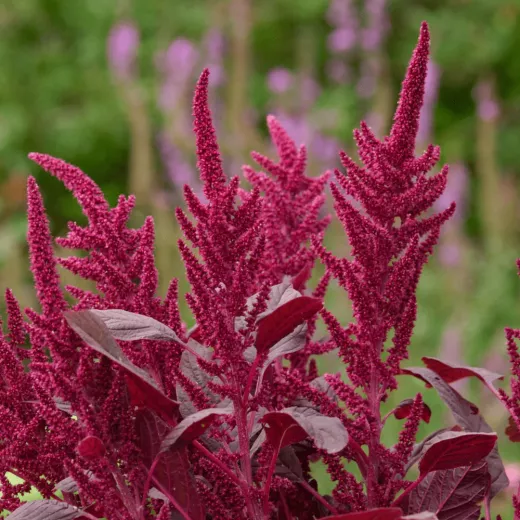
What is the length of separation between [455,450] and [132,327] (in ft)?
0.83

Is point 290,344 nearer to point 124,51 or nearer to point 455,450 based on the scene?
point 455,450

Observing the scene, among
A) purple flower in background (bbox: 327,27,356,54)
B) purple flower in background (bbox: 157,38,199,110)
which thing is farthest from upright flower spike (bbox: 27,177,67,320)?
purple flower in background (bbox: 157,38,199,110)

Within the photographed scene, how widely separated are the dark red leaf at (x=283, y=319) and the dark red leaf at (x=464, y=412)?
148 millimetres

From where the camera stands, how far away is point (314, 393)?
634 millimetres

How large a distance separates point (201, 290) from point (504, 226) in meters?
5.79

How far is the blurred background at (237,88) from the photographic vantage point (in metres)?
5.62

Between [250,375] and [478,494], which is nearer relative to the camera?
[250,375]

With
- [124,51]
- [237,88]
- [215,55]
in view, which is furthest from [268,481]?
[215,55]

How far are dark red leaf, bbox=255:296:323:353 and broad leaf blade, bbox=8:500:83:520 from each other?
0.59 feet

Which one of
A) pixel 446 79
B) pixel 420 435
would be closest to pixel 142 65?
pixel 446 79

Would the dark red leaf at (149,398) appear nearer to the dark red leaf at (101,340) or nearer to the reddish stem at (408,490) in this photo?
the dark red leaf at (101,340)

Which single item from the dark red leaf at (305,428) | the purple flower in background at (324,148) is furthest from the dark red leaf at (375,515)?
the purple flower in background at (324,148)

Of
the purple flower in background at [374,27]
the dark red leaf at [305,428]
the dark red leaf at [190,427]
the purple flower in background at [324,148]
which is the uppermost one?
the purple flower in background at [374,27]

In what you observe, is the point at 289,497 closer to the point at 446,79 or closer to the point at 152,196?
the point at 152,196
